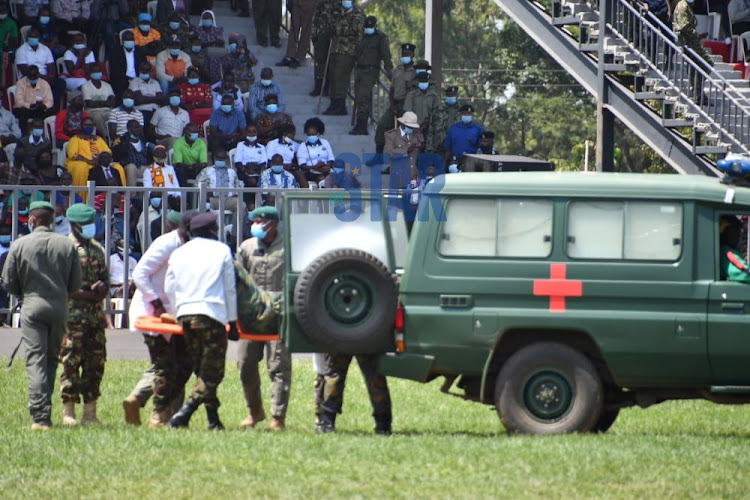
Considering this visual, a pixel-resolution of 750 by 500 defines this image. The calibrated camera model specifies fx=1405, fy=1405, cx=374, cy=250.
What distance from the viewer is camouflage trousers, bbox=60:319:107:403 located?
37.6 feet

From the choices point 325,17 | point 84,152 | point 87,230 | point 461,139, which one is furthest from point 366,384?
point 325,17

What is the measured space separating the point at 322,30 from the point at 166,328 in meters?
16.6

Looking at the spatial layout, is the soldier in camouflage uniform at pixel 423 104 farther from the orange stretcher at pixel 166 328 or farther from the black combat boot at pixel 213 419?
the black combat boot at pixel 213 419

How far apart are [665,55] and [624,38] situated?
2.37 ft

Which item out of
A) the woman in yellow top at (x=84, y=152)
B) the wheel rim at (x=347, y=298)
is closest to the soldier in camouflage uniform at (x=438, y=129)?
the woman in yellow top at (x=84, y=152)

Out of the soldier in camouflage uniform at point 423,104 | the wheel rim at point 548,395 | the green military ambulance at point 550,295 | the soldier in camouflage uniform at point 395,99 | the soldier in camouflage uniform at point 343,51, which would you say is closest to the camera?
the green military ambulance at point 550,295

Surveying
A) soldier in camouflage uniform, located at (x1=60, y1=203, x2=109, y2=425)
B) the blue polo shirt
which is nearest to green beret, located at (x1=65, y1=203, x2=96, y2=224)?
soldier in camouflage uniform, located at (x1=60, y1=203, x2=109, y2=425)

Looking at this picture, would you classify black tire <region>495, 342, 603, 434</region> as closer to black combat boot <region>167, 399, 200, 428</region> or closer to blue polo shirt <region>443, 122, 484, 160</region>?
black combat boot <region>167, 399, 200, 428</region>

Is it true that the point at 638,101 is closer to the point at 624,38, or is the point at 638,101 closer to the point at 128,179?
the point at 624,38

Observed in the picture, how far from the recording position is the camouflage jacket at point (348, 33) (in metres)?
26.4

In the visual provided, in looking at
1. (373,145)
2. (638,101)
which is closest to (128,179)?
(373,145)

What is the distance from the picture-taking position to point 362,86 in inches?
1029

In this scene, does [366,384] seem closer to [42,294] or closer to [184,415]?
[184,415]

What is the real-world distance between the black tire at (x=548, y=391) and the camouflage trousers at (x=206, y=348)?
7.06ft
